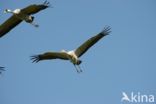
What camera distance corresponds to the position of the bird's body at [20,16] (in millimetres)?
37344

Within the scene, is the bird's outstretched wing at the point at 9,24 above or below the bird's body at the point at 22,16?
above

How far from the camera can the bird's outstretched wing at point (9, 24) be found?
38781mm

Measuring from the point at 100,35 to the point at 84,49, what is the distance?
3.20ft

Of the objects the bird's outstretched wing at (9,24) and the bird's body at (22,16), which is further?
the bird's outstretched wing at (9,24)

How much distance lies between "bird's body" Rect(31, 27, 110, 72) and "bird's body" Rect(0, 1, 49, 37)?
1.56 meters

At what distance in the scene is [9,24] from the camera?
38969mm

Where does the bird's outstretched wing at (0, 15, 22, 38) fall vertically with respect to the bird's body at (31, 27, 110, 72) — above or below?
above

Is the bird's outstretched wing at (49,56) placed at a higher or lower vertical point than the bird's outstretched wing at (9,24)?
lower

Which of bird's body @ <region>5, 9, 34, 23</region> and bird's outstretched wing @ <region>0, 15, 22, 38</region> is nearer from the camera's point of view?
bird's body @ <region>5, 9, 34, 23</region>

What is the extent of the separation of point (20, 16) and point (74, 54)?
8.56 feet

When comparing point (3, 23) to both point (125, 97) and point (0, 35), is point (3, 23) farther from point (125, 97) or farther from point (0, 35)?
point (125, 97)

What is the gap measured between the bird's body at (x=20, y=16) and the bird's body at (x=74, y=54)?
1564 millimetres

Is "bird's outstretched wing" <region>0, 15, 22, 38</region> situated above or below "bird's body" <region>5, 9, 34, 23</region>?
above

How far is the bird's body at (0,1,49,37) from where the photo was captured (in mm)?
37344
